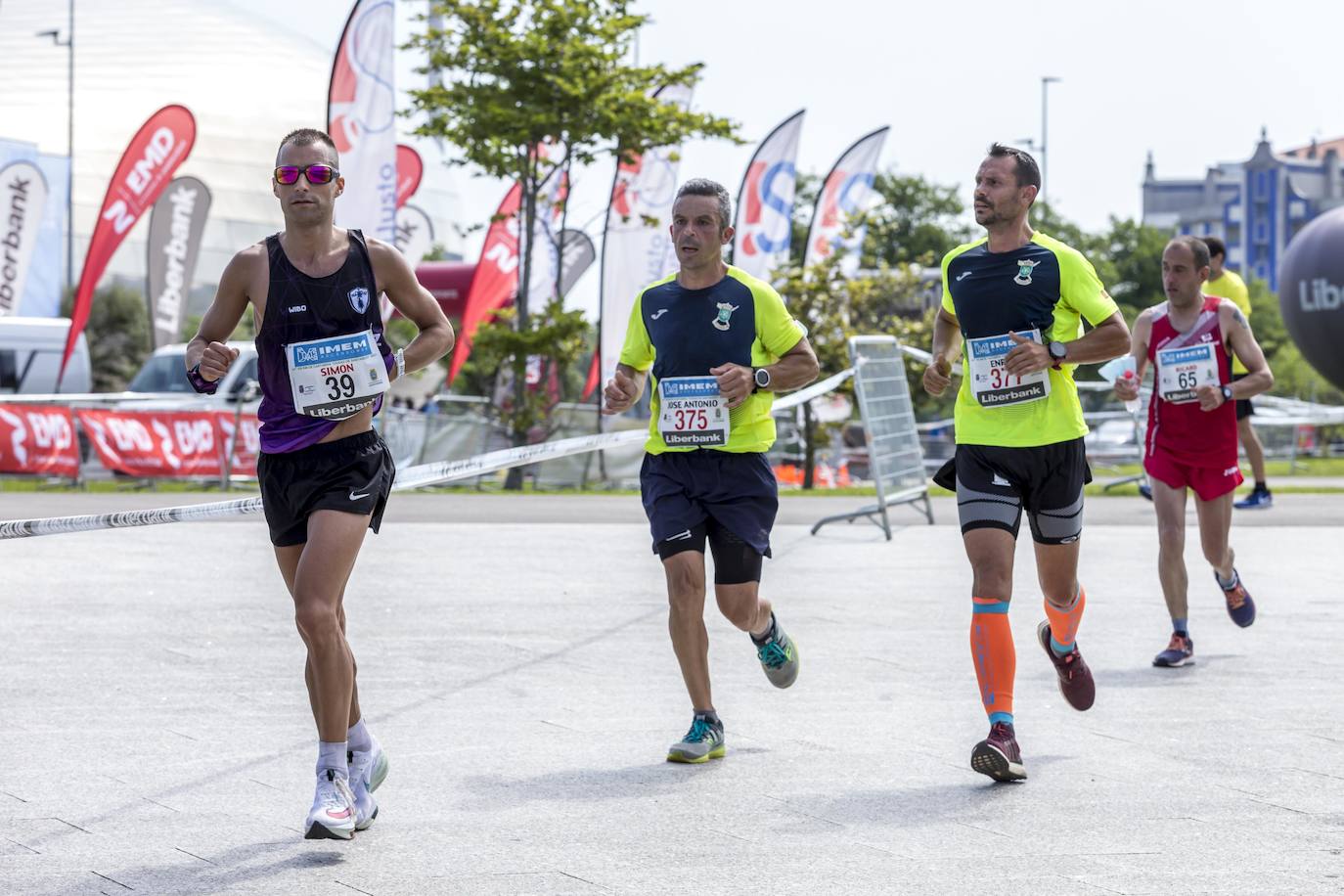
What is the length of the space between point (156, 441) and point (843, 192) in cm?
1520

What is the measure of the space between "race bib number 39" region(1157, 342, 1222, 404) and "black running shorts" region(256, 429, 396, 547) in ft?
14.9

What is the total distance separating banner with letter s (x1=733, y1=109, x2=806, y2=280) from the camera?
3253 centimetres

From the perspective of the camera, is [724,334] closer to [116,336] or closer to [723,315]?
[723,315]

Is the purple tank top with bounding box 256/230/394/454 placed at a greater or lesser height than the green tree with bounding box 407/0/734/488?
lesser

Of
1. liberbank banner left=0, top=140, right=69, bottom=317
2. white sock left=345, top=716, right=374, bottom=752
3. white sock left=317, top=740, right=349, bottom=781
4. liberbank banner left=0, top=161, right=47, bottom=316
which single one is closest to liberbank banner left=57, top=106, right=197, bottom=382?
liberbank banner left=0, top=161, right=47, bottom=316

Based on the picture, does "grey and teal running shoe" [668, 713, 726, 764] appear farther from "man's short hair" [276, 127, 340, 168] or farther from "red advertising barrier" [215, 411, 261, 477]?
"red advertising barrier" [215, 411, 261, 477]

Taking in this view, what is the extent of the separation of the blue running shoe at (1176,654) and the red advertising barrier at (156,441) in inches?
668

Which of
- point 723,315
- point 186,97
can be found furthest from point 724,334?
point 186,97

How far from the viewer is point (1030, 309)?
6168 millimetres

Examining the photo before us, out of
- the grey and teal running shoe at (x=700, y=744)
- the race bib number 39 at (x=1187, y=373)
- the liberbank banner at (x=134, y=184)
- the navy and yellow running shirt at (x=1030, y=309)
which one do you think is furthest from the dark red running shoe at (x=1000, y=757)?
the liberbank banner at (x=134, y=184)

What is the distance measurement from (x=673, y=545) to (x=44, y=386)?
31.4 meters

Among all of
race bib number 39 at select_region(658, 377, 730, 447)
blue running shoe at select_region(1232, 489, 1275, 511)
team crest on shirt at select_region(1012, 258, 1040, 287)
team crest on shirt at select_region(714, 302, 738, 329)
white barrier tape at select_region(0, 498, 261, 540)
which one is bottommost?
blue running shoe at select_region(1232, 489, 1275, 511)

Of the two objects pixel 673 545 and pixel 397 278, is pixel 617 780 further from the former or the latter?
pixel 397 278

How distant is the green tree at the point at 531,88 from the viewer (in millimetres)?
26297
